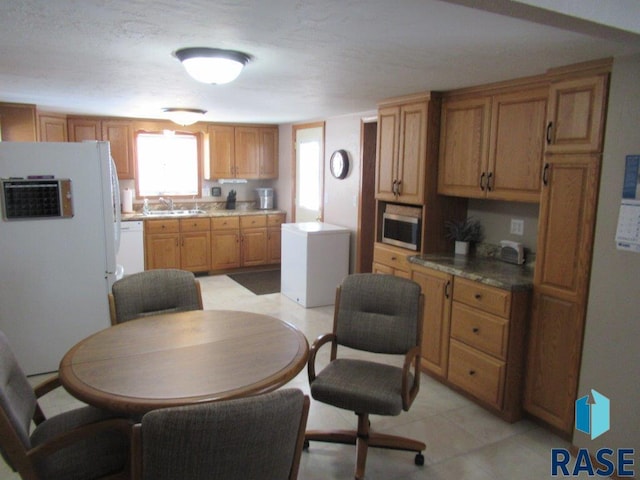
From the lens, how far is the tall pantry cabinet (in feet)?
7.96

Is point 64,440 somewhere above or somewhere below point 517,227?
below

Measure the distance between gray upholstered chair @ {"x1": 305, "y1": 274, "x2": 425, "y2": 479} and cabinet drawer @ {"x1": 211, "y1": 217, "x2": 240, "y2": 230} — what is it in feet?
13.4

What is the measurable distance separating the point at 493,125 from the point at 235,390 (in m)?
2.45

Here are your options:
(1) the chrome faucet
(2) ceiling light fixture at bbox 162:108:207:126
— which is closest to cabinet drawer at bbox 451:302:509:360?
(2) ceiling light fixture at bbox 162:108:207:126

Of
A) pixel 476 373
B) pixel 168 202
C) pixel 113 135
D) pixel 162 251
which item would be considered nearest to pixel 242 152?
pixel 168 202

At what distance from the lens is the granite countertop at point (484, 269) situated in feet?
9.32

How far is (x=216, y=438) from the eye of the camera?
120cm

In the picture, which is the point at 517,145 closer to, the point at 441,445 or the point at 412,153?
the point at 412,153

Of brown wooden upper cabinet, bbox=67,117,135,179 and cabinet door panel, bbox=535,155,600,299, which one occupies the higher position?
brown wooden upper cabinet, bbox=67,117,135,179

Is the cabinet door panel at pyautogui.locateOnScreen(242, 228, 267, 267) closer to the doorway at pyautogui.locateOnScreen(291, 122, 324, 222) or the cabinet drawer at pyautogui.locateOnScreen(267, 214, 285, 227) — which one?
the cabinet drawer at pyautogui.locateOnScreen(267, 214, 285, 227)

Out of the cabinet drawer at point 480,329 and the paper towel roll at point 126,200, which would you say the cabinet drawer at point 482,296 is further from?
the paper towel roll at point 126,200

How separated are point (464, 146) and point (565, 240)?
3.58 ft

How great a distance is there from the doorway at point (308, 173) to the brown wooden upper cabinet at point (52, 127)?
2.87m

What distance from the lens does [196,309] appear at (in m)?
2.74
